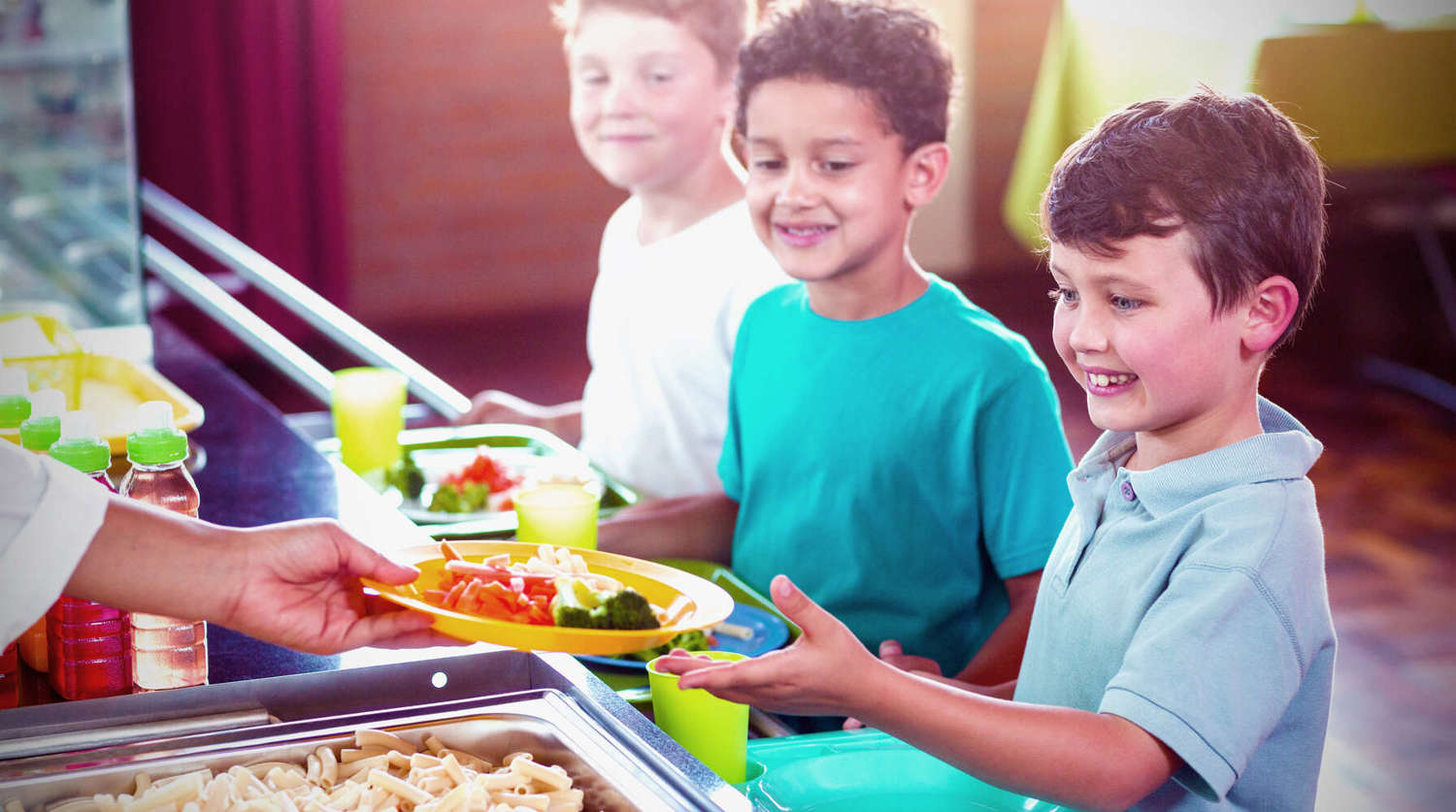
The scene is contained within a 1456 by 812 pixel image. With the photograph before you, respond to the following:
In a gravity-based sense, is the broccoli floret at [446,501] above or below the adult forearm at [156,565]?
below

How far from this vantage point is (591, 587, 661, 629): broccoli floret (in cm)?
104

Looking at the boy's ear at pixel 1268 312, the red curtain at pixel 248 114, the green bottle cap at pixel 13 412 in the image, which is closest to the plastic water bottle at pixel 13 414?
the green bottle cap at pixel 13 412

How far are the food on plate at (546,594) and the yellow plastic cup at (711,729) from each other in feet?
0.21

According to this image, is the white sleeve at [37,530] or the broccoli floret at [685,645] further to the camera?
the broccoli floret at [685,645]

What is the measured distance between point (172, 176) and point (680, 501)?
4.02 metres

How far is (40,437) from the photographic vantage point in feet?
4.13

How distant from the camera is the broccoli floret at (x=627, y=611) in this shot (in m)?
1.04

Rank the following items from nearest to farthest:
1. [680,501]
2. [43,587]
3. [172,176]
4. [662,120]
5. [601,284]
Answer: [43,587], [680,501], [662,120], [601,284], [172,176]

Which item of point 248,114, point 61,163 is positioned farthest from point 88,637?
point 248,114

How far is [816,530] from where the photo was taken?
1.72 m

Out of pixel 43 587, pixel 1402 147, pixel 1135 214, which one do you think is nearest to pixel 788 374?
pixel 1135 214

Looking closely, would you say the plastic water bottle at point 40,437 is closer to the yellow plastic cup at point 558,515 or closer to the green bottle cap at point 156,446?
the green bottle cap at point 156,446

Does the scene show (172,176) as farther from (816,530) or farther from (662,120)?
(816,530)

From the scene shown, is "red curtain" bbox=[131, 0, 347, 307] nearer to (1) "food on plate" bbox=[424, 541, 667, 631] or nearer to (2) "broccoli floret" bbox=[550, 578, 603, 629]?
(1) "food on plate" bbox=[424, 541, 667, 631]
